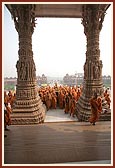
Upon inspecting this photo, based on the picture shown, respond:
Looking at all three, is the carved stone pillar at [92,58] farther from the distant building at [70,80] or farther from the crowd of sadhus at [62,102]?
the distant building at [70,80]

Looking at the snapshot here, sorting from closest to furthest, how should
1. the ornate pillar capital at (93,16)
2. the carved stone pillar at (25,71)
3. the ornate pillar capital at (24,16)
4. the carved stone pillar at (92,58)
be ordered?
the carved stone pillar at (25,71) → the ornate pillar capital at (24,16) → the carved stone pillar at (92,58) → the ornate pillar capital at (93,16)

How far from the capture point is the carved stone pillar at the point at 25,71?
8305 millimetres

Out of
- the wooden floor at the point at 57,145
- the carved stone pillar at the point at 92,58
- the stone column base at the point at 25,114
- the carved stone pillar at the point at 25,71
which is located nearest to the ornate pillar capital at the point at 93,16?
the carved stone pillar at the point at 92,58

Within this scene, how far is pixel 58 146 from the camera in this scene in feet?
17.3

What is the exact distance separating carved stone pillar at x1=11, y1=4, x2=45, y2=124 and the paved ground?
125 cm

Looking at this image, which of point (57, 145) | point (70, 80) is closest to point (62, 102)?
point (57, 145)

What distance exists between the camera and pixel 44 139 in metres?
5.79

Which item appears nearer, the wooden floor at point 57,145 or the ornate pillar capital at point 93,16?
the wooden floor at point 57,145

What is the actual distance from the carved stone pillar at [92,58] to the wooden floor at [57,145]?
2.23 meters

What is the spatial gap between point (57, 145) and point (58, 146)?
0.08 meters

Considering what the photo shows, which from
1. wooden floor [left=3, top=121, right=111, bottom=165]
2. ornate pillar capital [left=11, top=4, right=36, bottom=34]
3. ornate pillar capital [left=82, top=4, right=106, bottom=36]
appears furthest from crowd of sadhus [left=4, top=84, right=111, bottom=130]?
ornate pillar capital [left=82, top=4, right=106, bottom=36]

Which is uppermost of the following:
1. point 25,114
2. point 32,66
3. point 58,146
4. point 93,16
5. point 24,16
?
point 93,16

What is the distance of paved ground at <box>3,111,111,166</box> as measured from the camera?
456cm

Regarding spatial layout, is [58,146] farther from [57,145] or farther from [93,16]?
[93,16]
